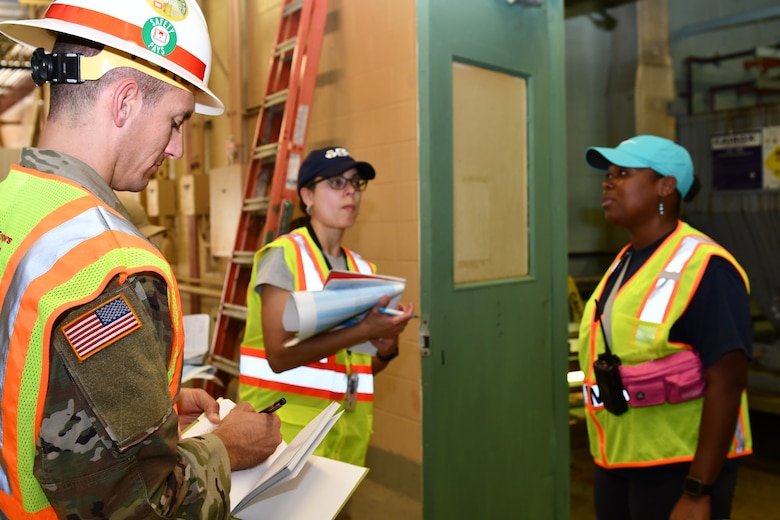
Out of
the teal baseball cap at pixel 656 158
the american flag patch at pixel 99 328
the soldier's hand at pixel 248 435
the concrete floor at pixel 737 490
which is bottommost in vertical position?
the concrete floor at pixel 737 490

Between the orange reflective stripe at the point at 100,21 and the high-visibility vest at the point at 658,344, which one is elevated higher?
the orange reflective stripe at the point at 100,21

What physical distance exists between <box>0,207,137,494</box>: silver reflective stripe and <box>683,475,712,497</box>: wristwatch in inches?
66.7

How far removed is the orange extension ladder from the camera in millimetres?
3113

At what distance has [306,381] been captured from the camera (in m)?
2.13

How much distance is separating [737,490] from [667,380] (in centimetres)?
291

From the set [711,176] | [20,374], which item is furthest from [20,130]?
[20,374]

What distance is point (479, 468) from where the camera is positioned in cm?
281

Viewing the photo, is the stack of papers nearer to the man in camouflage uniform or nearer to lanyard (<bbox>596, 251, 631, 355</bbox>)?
the man in camouflage uniform

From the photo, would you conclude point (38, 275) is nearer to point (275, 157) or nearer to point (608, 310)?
point (608, 310)

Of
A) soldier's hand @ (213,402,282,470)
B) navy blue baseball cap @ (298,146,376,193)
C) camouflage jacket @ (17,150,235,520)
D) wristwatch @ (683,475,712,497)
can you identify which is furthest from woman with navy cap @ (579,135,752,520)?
camouflage jacket @ (17,150,235,520)

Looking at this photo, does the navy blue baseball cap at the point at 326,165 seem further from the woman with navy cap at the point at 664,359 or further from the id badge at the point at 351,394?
the woman with navy cap at the point at 664,359

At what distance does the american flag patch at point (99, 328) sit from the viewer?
0.84 m

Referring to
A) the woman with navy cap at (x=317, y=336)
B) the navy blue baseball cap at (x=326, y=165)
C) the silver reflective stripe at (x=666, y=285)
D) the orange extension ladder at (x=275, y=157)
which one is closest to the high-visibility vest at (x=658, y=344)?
the silver reflective stripe at (x=666, y=285)

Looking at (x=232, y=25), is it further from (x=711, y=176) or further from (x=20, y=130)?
(x=20, y=130)
